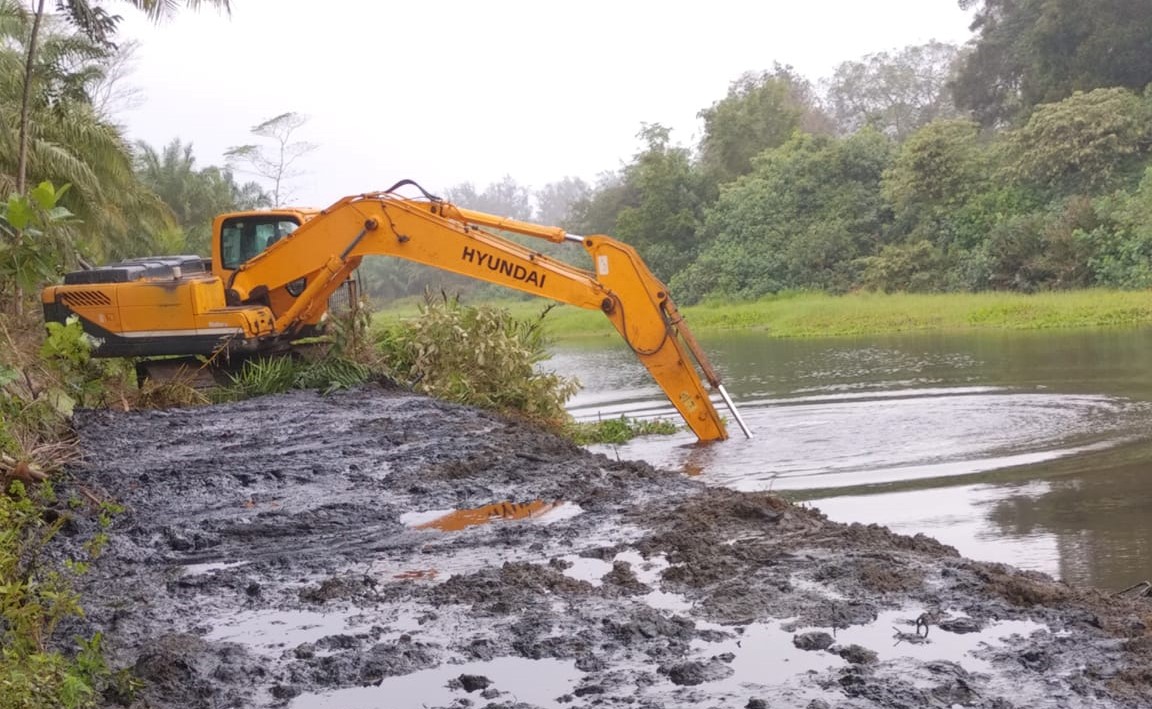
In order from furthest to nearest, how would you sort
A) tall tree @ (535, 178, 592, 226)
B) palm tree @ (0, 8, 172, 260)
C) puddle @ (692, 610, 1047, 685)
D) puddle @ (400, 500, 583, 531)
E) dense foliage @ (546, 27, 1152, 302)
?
1. tall tree @ (535, 178, 592, 226)
2. dense foliage @ (546, 27, 1152, 302)
3. palm tree @ (0, 8, 172, 260)
4. puddle @ (400, 500, 583, 531)
5. puddle @ (692, 610, 1047, 685)

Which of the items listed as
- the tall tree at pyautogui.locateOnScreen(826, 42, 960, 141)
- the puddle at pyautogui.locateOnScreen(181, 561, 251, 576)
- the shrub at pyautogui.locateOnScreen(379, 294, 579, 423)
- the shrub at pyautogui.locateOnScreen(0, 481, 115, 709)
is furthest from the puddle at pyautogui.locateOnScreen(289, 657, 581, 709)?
the tall tree at pyautogui.locateOnScreen(826, 42, 960, 141)

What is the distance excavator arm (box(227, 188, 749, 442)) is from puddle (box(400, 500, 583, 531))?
134 inches

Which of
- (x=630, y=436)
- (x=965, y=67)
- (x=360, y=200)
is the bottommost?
(x=630, y=436)

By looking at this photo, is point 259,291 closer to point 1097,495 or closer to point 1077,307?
point 1097,495

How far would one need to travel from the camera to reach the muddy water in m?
7.64

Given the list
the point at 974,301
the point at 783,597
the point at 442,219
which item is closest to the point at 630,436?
the point at 442,219

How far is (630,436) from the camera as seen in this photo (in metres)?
13.1

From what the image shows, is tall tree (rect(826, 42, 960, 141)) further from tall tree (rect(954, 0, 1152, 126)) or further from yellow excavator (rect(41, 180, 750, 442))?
yellow excavator (rect(41, 180, 750, 442))

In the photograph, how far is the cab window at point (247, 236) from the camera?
591 inches

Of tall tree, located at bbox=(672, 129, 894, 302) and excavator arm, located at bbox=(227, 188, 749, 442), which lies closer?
excavator arm, located at bbox=(227, 188, 749, 442)

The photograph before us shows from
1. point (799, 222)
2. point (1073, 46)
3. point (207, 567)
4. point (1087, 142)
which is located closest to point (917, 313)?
point (1087, 142)

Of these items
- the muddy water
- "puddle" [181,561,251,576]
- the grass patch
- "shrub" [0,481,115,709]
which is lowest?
the grass patch

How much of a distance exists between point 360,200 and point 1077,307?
2057 centimetres

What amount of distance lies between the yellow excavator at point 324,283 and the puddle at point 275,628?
617 centimetres
